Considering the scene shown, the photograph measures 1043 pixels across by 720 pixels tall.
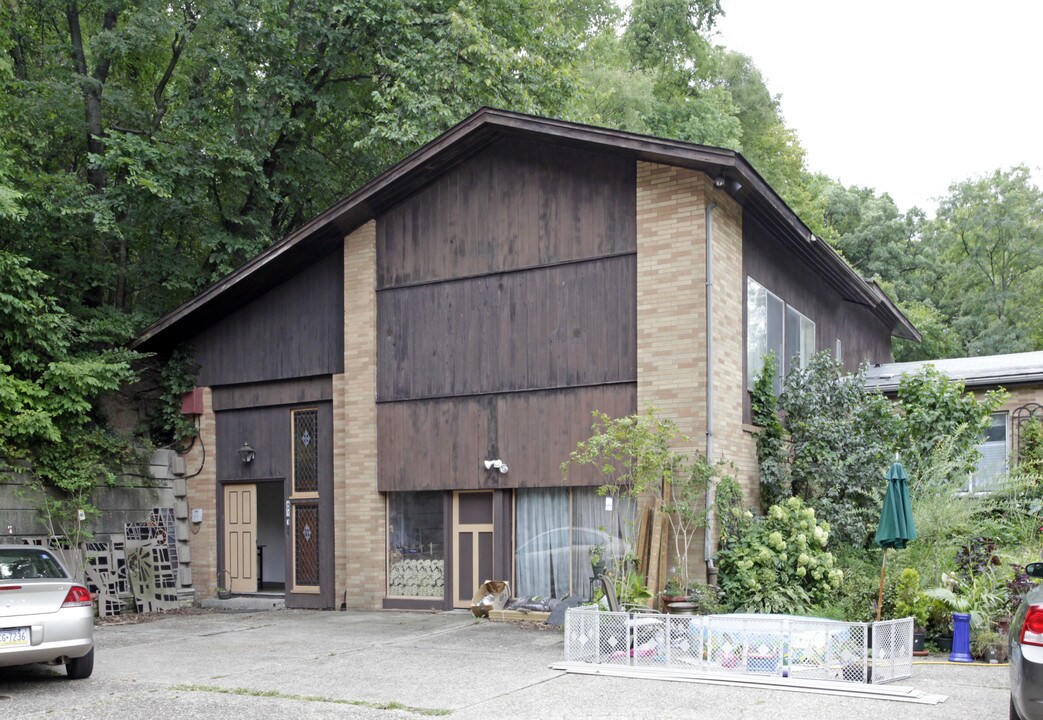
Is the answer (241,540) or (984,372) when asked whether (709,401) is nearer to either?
(984,372)

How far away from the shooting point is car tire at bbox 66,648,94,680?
10.2 m

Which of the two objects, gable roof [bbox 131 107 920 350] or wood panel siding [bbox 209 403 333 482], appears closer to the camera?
gable roof [bbox 131 107 920 350]

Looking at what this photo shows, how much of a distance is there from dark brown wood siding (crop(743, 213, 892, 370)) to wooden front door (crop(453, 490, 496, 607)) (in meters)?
5.12

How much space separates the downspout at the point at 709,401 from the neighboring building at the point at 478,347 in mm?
32

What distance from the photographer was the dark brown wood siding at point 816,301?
1574 cm

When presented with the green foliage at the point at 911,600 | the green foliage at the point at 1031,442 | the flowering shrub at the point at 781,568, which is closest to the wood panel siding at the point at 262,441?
the flowering shrub at the point at 781,568

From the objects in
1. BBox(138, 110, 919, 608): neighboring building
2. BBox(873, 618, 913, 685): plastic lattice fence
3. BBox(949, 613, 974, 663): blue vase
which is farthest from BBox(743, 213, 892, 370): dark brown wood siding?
BBox(873, 618, 913, 685): plastic lattice fence

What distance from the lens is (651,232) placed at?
14.1 meters

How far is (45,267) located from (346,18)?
27.2ft

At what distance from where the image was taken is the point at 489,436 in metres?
15.3

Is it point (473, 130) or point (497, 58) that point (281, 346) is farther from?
point (497, 58)

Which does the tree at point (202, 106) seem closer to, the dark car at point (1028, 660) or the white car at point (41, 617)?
the white car at point (41, 617)

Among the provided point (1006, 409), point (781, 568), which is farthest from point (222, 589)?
point (1006, 409)

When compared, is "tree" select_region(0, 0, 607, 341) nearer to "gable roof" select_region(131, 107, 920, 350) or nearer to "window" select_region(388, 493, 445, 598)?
"gable roof" select_region(131, 107, 920, 350)
